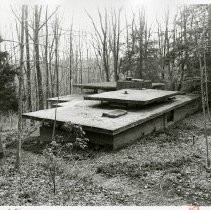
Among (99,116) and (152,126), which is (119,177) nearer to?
(99,116)

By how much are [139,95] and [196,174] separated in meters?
7.15

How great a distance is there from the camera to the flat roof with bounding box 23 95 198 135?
12008 mm

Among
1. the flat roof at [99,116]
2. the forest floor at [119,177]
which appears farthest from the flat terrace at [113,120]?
the forest floor at [119,177]

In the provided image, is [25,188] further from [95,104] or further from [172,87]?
[172,87]

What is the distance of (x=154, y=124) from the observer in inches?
601

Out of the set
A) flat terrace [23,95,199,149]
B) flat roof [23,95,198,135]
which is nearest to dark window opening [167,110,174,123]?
flat terrace [23,95,199,149]

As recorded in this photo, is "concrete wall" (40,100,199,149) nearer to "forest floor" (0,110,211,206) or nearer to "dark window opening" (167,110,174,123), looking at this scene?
"dark window opening" (167,110,174,123)

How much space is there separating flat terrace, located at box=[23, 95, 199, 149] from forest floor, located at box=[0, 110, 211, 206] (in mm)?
497

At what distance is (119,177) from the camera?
32.0 ft

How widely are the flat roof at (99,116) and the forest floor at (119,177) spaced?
1.07m

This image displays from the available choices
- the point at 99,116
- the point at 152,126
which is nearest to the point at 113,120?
the point at 99,116

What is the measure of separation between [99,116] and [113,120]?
110 cm

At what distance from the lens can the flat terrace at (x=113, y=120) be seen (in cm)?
1218

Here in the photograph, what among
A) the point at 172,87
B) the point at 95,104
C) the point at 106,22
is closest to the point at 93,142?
the point at 95,104
